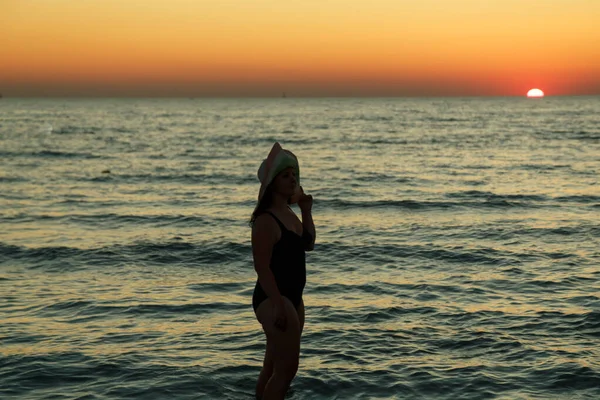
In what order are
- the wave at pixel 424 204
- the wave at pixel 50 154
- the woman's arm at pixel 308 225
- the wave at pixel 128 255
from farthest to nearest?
the wave at pixel 50 154 < the wave at pixel 424 204 < the wave at pixel 128 255 < the woman's arm at pixel 308 225

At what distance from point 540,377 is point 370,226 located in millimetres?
11329

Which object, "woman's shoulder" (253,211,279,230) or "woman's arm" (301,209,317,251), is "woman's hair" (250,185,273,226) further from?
"woman's arm" (301,209,317,251)

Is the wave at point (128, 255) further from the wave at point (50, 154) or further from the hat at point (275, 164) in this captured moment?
the wave at point (50, 154)

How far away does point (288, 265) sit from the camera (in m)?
5.35

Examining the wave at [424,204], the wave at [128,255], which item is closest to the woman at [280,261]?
the wave at [128,255]

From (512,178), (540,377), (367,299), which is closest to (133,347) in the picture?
(367,299)

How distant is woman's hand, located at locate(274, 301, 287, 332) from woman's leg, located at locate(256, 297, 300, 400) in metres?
0.05

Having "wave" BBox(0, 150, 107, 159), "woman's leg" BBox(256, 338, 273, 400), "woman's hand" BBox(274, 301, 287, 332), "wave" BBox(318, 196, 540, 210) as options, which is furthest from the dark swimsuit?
"wave" BBox(0, 150, 107, 159)

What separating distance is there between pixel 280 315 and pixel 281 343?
0.24m

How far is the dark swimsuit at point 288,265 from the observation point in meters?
5.31

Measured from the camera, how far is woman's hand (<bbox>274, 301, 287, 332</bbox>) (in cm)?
517

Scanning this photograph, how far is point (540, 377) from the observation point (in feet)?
25.0

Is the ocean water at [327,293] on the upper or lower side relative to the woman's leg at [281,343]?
lower

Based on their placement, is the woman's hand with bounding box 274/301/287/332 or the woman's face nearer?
the woman's hand with bounding box 274/301/287/332
